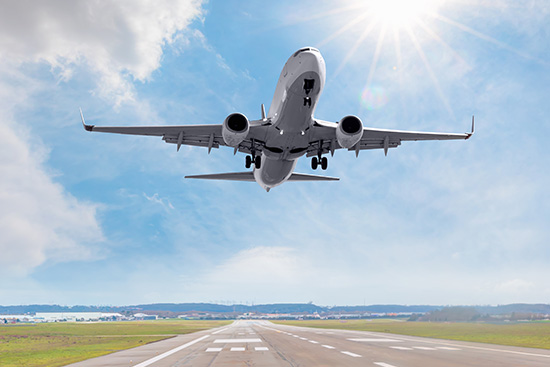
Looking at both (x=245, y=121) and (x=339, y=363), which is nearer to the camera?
(x=339, y=363)

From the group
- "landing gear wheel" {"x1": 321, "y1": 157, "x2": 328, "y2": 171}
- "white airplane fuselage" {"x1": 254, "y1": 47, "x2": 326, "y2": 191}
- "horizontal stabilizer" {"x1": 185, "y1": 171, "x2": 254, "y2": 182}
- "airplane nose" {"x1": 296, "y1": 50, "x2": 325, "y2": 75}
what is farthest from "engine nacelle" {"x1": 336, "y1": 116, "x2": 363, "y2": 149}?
"horizontal stabilizer" {"x1": 185, "y1": 171, "x2": 254, "y2": 182}

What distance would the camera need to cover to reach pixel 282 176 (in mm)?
29906

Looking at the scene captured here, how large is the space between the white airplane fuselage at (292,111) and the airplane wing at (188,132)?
843 millimetres

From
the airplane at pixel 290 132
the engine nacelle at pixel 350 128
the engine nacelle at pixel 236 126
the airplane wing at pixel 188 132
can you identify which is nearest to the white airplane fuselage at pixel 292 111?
the airplane at pixel 290 132

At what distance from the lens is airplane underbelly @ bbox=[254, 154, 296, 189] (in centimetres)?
2785

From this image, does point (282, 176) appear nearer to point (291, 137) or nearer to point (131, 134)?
point (291, 137)

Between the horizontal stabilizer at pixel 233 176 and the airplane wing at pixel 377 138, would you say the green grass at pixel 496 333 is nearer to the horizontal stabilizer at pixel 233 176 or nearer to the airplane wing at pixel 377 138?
the airplane wing at pixel 377 138

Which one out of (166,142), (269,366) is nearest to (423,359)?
(269,366)

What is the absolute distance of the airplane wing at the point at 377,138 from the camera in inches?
1014

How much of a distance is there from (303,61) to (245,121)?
4.53 meters

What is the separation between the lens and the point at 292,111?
73.3 ft

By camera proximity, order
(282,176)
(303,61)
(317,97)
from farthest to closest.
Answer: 1. (282,176)
2. (317,97)
3. (303,61)

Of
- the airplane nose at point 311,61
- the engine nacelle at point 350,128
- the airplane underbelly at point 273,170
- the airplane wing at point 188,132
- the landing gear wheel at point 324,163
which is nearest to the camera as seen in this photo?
the airplane nose at point 311,61

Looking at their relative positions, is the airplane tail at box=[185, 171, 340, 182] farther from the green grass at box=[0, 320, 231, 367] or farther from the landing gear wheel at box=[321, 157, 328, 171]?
the green grass at box=[0, 320, 231, 367]
